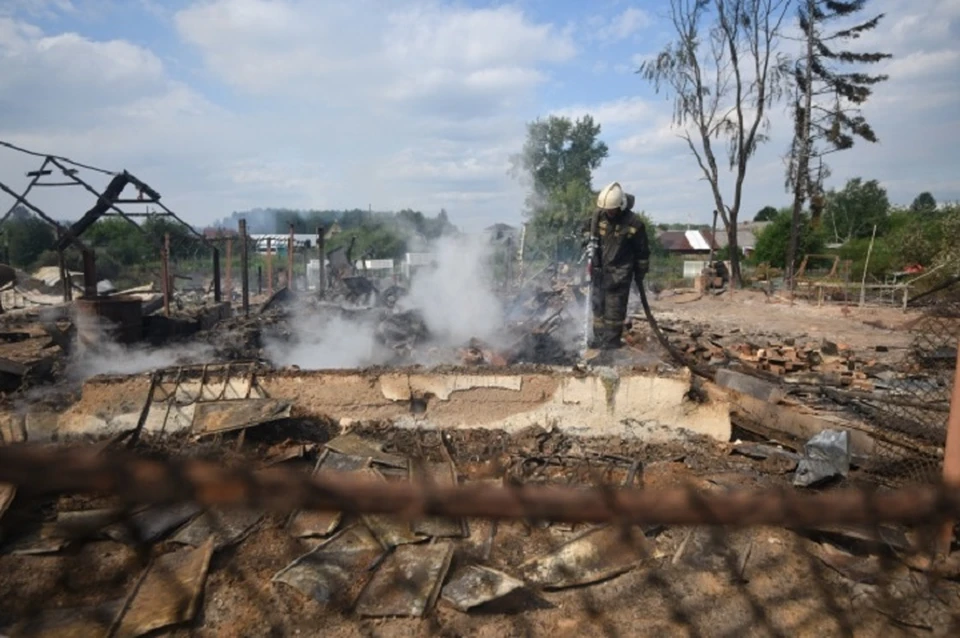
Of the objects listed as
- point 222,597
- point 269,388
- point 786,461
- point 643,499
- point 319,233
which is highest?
point 319,233

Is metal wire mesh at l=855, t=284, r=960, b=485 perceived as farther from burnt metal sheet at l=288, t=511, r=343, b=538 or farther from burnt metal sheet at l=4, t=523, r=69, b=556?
burnt metal sheet at l=4, t=523, r=69, b=556

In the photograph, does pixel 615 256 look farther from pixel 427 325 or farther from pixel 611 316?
pixel 427 325

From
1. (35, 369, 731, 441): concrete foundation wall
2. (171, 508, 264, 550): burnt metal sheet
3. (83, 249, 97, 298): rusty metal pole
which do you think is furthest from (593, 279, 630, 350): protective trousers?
(83, 249, 97, 298): rusty metal pole

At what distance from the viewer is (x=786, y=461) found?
4.71 metres

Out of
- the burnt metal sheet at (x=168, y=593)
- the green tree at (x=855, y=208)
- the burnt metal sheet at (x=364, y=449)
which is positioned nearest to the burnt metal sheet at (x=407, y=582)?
the burnt metal sheet at (x=168, y=593)

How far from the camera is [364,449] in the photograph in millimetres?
4684

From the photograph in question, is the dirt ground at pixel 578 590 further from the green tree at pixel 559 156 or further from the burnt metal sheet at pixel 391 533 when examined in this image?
the green tree at pixel 559 156

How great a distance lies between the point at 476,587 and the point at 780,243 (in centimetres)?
3549

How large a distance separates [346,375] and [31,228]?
121 feet

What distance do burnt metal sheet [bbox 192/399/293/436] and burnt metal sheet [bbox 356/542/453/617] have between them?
2054 millimetres

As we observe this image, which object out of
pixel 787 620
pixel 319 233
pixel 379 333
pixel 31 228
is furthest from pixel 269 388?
pixel 31 228

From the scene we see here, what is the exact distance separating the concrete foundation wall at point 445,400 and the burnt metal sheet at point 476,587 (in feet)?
7.06

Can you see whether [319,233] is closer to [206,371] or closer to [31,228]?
[206,371]

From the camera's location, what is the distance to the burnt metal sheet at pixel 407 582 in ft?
9.77
